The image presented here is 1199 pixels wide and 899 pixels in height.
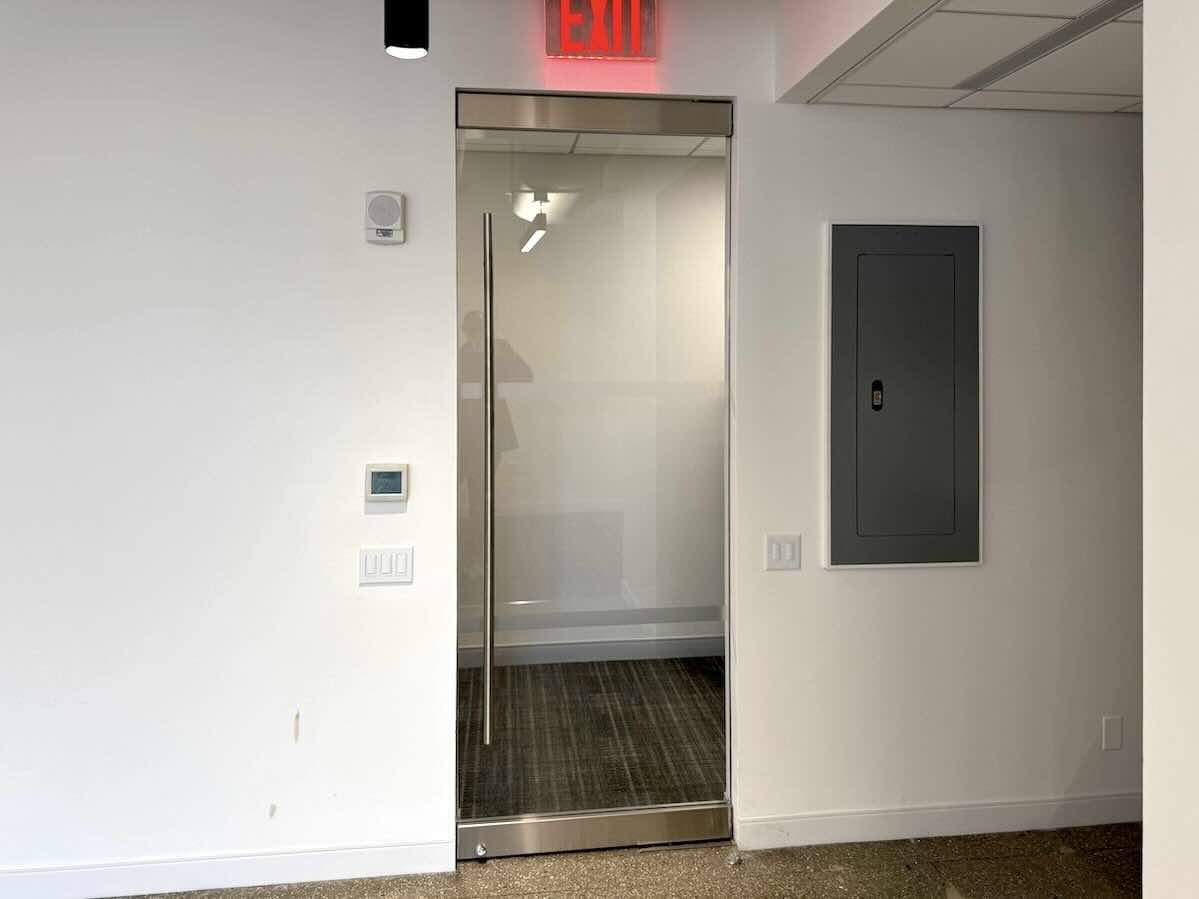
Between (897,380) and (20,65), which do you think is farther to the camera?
(897,380)

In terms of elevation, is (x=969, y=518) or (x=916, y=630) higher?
(x=969, y=518)

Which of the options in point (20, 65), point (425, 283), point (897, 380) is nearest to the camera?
point (20, 65)

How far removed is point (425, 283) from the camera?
284 cm

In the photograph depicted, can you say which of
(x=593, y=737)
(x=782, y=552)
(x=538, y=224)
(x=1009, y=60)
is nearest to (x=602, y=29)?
(x=538, y=224)

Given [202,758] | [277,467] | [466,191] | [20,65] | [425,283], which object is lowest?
[202,758]

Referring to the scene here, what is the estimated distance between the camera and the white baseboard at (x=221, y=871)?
2.71 meters

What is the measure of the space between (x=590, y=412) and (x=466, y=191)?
804mm

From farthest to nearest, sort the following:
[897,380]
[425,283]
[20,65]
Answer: [897,380], [425,283], [20,65]

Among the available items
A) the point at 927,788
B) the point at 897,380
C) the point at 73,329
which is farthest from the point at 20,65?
the point at 927,788

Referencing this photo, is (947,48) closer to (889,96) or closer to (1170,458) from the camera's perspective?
(889,96)

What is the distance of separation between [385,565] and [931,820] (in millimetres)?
2014

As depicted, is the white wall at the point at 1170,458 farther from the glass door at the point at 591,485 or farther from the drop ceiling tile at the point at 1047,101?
the glass door at the point at 591,485

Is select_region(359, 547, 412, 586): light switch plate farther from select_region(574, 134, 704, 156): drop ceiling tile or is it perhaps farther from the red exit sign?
the red exit sign

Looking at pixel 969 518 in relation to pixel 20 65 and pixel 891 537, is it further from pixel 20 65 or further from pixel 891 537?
pixel 20 65
